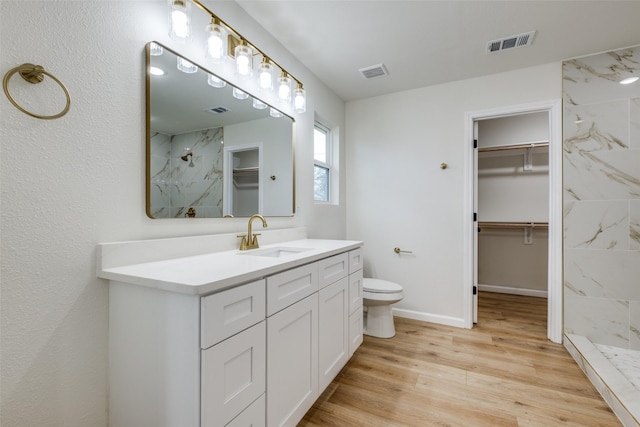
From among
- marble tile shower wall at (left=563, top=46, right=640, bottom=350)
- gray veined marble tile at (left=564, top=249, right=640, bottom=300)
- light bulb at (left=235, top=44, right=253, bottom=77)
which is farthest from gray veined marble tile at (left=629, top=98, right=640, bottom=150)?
light bulb at (left=235, top=44, right=253, bottom=77)

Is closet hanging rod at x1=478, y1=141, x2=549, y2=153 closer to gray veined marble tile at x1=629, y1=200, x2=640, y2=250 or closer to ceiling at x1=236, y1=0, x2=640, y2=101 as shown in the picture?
ceiling at x1=236, y1=0, x2=640, y2=101

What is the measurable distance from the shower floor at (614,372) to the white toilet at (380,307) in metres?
1.29

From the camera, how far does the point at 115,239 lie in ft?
3.85

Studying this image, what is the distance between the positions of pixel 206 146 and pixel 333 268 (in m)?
1.03

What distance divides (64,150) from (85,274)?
18.3 inches

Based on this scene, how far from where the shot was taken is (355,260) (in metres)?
2.10

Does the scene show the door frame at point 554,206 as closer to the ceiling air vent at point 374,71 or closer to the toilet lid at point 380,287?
the ceiling air vent at point 374,71

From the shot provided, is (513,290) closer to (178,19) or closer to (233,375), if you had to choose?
(233,375)

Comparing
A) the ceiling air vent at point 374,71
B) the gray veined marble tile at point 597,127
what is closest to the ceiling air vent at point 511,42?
the gray veined marble tile at point 597,127

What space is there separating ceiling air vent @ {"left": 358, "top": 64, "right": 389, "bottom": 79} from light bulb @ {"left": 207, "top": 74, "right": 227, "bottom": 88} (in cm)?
143

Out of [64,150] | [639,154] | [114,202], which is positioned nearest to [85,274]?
[114,202]

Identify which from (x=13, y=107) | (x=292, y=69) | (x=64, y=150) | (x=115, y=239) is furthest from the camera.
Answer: (x=292, y=69)

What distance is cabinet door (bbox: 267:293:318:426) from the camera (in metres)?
1.19

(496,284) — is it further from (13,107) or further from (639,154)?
(13,107)
